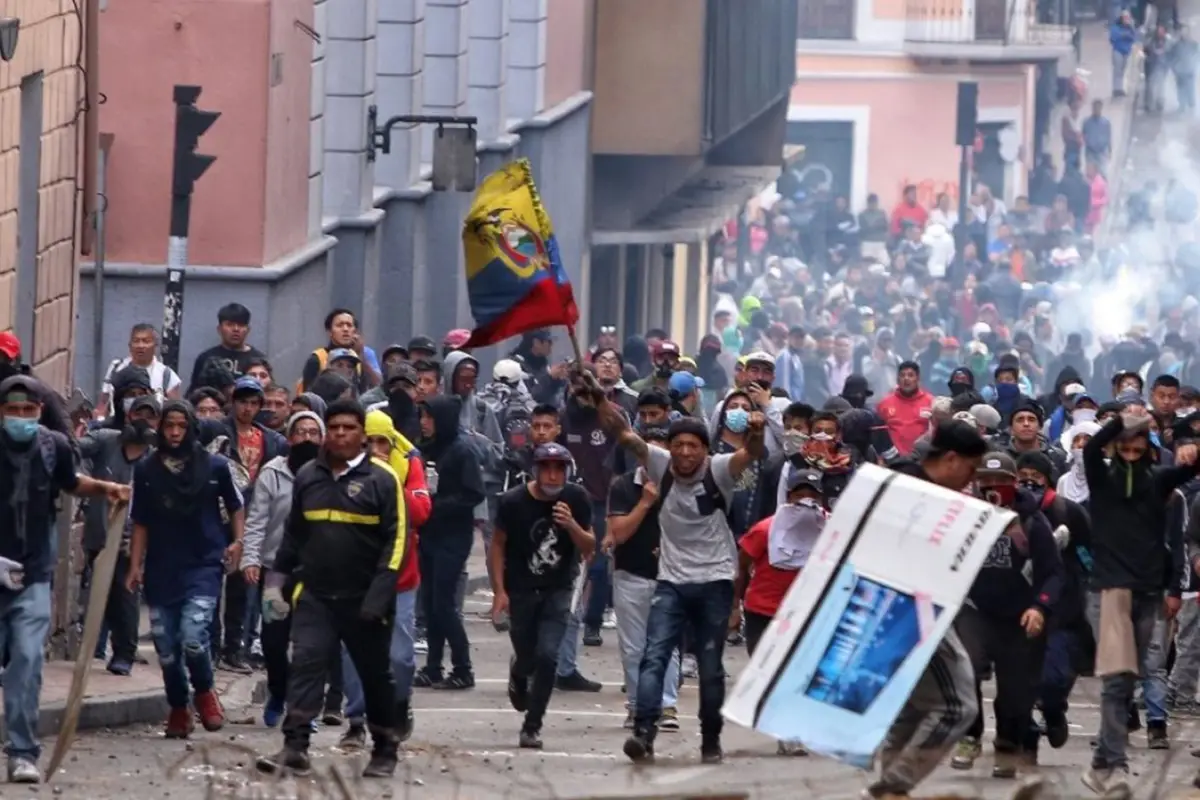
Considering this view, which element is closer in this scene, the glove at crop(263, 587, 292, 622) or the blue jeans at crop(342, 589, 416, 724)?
the glove at crop(263, 587, 292, 622)

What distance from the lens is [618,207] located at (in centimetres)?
3969

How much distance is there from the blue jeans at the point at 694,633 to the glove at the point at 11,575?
8.69 ft

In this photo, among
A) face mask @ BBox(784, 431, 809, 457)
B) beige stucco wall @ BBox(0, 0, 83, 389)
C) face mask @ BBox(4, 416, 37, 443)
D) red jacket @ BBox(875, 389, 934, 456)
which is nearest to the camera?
face mask @ BBox(4, 416, 37, 443)

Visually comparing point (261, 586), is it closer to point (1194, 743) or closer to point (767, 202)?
point (1194, 743)

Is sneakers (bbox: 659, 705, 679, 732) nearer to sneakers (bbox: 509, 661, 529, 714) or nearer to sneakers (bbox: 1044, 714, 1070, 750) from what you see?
Answer: sneakers (bbox: 509, 661, 529, 714)

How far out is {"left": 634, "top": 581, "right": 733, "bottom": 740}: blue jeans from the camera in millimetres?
14078

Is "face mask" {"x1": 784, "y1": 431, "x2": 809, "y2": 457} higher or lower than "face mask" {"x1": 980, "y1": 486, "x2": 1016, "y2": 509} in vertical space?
higher

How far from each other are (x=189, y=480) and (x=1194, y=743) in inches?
193

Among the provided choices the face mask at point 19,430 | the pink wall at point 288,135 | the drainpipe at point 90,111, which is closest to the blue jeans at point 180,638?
the face mask at point 19,430

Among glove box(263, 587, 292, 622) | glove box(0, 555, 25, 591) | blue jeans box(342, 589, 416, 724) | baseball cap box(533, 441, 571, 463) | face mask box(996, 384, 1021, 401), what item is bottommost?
blue jeans box(342, 589, 416, 724)

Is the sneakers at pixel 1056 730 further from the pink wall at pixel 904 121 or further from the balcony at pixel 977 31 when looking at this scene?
the balcony at pixel 977 31

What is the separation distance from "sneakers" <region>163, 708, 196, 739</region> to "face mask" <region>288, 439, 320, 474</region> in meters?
1.19

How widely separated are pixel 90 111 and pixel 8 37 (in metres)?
2.07

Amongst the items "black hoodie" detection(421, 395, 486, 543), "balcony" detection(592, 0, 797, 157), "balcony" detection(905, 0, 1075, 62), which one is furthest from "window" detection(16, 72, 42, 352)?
"balcony" detection(905, 0, 1075, 62)
